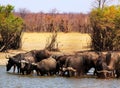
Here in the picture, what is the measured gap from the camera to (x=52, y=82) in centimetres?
2588

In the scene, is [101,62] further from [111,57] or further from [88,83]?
[88,83]

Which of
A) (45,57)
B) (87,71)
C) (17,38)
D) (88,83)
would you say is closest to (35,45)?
(17,38)

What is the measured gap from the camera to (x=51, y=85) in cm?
2469

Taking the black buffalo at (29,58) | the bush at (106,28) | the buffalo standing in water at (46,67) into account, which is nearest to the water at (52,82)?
the buffalo standing in water at (46,67)

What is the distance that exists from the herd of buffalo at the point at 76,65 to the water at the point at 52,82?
0.72m

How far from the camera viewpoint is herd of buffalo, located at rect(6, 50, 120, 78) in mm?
27766

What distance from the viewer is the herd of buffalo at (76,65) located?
91.1 ft

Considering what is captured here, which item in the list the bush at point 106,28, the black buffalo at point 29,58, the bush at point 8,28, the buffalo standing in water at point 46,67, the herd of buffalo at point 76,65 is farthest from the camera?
the bush at point 8,28

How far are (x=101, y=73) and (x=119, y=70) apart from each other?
1128 millimetres

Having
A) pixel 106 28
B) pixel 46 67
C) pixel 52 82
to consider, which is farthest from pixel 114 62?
pixel 106 28

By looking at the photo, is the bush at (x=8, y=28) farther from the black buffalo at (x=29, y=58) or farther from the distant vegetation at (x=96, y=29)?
the black buffalo at (x=29, y=58)

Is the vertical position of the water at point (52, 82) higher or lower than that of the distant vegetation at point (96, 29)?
lower

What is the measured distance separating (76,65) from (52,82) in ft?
9.61

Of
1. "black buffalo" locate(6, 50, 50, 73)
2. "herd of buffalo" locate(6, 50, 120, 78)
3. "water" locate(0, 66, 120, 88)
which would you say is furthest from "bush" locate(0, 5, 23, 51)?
"water" locate(0, 66, 120, 88)
